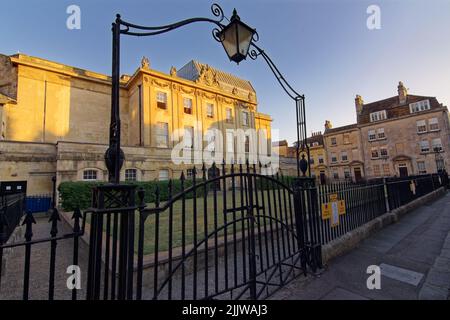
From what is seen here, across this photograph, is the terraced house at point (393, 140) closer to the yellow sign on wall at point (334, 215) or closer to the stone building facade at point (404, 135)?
the stone building facade at point (404, 135)

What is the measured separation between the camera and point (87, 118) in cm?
2205

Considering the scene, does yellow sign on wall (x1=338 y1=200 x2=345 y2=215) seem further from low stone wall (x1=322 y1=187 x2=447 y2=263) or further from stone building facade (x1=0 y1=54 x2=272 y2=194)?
stone building facade (x1=0 y1=54 x2=272 y2=194)

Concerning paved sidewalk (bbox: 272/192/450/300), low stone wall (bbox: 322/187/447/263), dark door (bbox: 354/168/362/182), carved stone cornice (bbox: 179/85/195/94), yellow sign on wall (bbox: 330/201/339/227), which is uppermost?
carved stone cornice (bbox: 179/85/195/94)

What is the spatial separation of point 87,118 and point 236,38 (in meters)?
23.9

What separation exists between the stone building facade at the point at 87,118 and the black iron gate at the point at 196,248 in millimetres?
12816

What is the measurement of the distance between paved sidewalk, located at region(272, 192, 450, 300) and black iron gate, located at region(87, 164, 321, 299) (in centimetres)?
36

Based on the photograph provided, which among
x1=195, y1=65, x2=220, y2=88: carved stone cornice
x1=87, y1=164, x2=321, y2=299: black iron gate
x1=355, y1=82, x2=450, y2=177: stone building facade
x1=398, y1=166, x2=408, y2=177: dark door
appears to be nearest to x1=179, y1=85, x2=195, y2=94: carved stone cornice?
x1=195, y1=65, x2=220, y2=88: carved stone cornice

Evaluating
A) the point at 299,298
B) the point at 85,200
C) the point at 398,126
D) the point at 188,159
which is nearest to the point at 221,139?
the point at 188,159

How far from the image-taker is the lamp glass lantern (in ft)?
10.5

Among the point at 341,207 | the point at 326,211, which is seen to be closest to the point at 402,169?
the point at 341,207

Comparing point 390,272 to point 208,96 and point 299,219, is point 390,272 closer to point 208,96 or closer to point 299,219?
point 299,219

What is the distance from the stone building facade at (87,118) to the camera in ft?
50.1

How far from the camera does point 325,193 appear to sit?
187 inches
